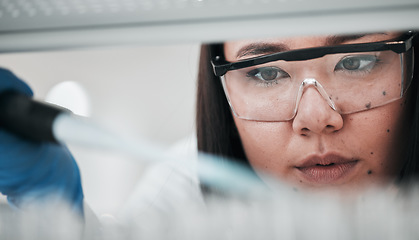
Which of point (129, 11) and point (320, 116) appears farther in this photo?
point (320, 116)

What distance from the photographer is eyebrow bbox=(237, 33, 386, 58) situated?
72 centimetres

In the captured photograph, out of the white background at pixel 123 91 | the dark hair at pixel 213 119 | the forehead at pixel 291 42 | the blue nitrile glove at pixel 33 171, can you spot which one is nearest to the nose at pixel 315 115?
the forehead at pixel 291 42

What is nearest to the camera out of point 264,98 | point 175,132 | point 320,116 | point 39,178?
point 39,178

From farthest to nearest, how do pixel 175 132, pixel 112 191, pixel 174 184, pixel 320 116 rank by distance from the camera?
1. pixel 175 132
2. pixel 112 191
3. pixel 174 184
4. pixel 320 116

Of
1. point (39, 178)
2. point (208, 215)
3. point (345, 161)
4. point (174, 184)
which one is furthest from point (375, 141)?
point (174, 184)

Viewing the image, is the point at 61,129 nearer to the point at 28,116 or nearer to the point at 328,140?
the point at 28,116

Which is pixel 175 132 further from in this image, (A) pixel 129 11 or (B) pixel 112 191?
Result: (A) pixel 129 11

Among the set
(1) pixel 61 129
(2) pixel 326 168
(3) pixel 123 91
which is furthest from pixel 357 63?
(3) pixel 123 91

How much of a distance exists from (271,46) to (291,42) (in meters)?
0.05

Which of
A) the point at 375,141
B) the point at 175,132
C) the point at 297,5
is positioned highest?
the point at 297,5

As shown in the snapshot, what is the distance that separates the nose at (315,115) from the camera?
0.73 metres

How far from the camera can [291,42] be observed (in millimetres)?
765

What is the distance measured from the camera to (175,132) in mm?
2451

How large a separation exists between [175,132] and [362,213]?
2.15 m
